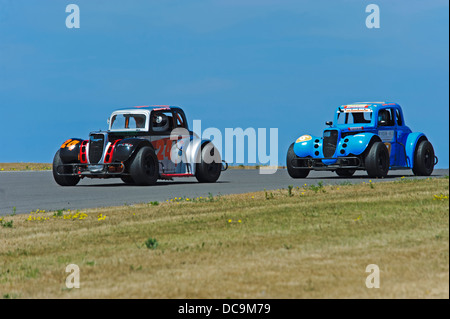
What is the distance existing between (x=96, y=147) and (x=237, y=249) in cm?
1346

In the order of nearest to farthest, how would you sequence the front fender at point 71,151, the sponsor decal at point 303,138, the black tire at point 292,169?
1. the front fender at point 71,151
2. the sponsor decal at point 303,138
3. the black tire at point 292,169

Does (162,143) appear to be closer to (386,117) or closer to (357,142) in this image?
(357,142)

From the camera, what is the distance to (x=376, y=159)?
72.4ft

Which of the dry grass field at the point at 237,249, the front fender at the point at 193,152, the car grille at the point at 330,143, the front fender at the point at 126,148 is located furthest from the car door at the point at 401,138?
the dry grass field at the point at 237,249

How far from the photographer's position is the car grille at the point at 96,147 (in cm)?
2106

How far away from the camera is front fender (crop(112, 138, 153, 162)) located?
2045 centimetres

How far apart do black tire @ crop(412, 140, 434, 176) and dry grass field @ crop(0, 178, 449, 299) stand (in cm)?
1115

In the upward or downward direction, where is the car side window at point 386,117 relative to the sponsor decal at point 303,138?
upward

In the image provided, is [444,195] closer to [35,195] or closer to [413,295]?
[413,295]

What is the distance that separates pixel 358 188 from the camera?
16766 millimetres

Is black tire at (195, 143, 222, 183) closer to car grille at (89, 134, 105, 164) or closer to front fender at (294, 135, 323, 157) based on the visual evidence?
front fender at (294, 135, 323, 157)

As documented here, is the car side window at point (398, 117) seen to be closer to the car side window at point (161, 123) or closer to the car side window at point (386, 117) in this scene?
the car side window at point (386, 117)

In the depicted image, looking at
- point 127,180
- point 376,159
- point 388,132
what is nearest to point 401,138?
point 388,132

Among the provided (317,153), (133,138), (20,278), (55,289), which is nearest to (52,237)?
(20,278)
